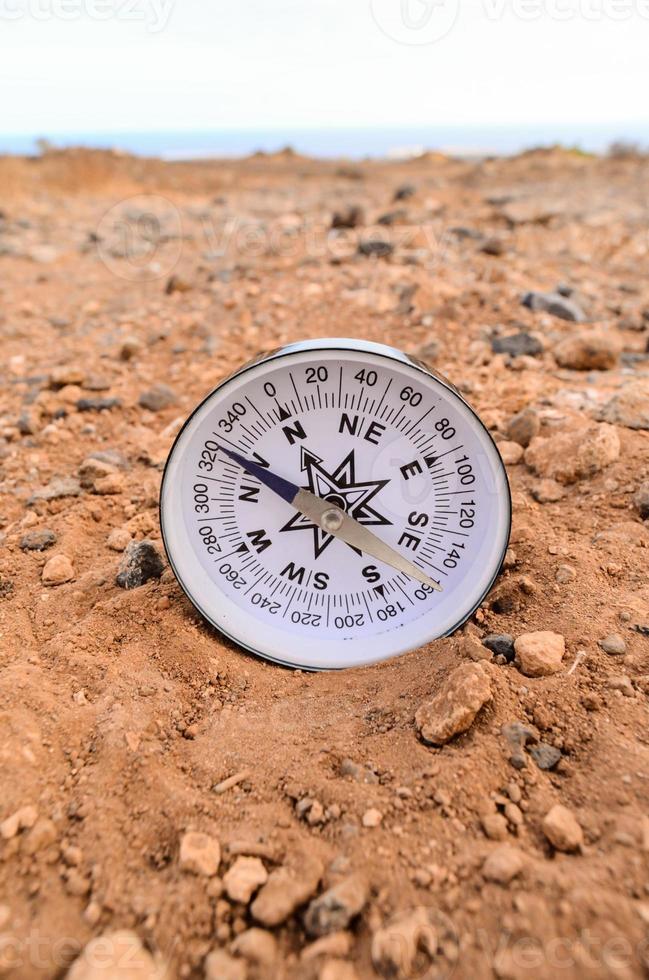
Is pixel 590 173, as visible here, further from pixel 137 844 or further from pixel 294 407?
pixel 137 844

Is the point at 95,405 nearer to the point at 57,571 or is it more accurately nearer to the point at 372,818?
the point at 57,571

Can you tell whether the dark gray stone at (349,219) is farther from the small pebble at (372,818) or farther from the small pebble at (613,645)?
the small pebble at (372,818)

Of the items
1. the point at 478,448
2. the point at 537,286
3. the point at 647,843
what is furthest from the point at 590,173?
the point at 647,843

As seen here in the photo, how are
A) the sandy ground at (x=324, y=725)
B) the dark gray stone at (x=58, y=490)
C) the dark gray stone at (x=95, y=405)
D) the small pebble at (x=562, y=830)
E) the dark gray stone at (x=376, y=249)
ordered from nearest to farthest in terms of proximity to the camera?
1. the sandy ground at (x=324, y=725)
2. the small pebble at (x=562, y=830)
3. the dark gray stone at (x=58, y=490)
4. the dark gray stone at (x=95, y=405)
5. the dark gray stone at (x=376, y=249)

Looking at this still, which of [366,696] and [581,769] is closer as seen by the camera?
[581,769]

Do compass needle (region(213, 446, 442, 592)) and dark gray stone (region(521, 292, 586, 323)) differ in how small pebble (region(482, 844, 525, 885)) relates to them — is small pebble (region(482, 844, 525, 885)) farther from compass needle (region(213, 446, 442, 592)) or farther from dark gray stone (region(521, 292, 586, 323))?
dark gray stone (region(521, 292, 586, 323))

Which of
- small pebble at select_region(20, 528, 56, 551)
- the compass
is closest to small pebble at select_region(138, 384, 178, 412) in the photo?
small pebble at select_region(20, 528, 56, 551)

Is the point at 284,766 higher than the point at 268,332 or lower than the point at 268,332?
lower

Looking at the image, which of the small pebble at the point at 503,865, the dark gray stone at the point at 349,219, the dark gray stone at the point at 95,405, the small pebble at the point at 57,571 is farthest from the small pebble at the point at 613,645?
the dark gray stone at the point at 349,219
